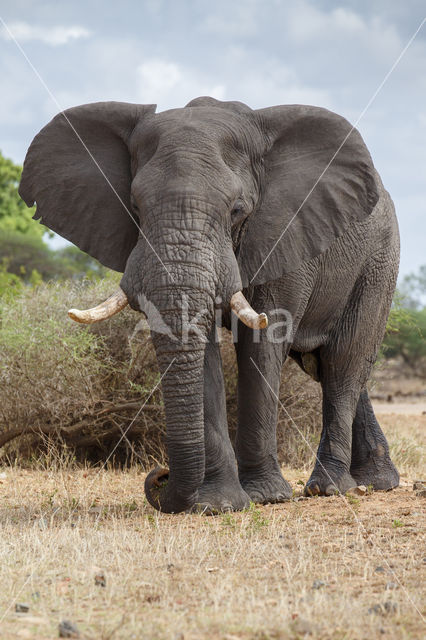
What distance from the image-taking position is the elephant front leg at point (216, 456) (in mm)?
6168

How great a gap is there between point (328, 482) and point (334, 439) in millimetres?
437

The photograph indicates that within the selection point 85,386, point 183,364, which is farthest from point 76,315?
point 85,386

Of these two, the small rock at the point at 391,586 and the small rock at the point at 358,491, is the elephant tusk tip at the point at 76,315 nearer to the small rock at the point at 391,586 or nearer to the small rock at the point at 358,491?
the small rock at the point at 391,586

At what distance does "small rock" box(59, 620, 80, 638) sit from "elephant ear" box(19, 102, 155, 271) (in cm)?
343

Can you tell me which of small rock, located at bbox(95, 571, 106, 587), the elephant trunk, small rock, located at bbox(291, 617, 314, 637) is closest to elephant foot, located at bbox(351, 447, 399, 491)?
the elephant trunk

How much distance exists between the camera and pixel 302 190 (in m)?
6.57

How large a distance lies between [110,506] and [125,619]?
315cm

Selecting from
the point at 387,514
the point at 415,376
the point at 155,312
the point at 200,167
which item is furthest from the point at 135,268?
the point at 415,376

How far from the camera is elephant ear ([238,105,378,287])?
6391mm

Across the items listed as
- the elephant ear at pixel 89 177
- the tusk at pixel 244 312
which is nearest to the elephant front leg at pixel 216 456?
the tusk at pixel 244 312

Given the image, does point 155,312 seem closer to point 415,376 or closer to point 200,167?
point 200,167

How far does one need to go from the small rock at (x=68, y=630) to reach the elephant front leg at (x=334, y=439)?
165 inches

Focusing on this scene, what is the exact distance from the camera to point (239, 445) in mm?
6754

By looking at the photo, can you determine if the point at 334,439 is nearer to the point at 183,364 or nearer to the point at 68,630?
the point at 183,364
